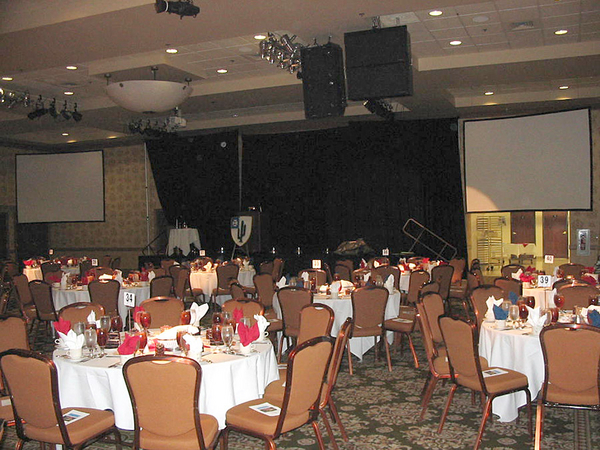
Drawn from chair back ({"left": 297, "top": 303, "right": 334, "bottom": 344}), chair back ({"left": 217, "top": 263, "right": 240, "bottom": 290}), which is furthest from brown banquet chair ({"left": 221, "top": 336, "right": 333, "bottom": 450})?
chair back ({"left": 217, "top": 263, "right": 240, "bottom": 290})

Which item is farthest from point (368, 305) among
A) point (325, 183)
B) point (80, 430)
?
point (325, 183)

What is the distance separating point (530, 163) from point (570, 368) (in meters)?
9.34

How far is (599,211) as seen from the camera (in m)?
13.6

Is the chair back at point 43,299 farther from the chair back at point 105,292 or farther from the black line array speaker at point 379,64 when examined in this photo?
the black line array speaker at point 379,64

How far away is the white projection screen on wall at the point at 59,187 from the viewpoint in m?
17.1

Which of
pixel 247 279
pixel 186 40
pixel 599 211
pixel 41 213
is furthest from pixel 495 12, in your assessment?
pixel 41 213

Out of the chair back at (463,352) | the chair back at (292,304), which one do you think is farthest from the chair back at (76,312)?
the chair back at (463,352)

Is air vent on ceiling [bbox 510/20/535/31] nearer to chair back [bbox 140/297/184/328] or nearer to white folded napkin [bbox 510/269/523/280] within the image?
white folded napkin [bbox 510/269/523/280]

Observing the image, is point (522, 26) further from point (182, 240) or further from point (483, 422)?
point (182, 240)

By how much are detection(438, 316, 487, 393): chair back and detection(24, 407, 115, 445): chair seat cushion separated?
2.40m

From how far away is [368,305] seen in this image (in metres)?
6.58

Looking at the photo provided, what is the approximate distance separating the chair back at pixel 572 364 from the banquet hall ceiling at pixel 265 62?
392 centimetres

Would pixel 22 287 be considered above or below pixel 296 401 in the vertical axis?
above

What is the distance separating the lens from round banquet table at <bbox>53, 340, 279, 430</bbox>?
386cm
